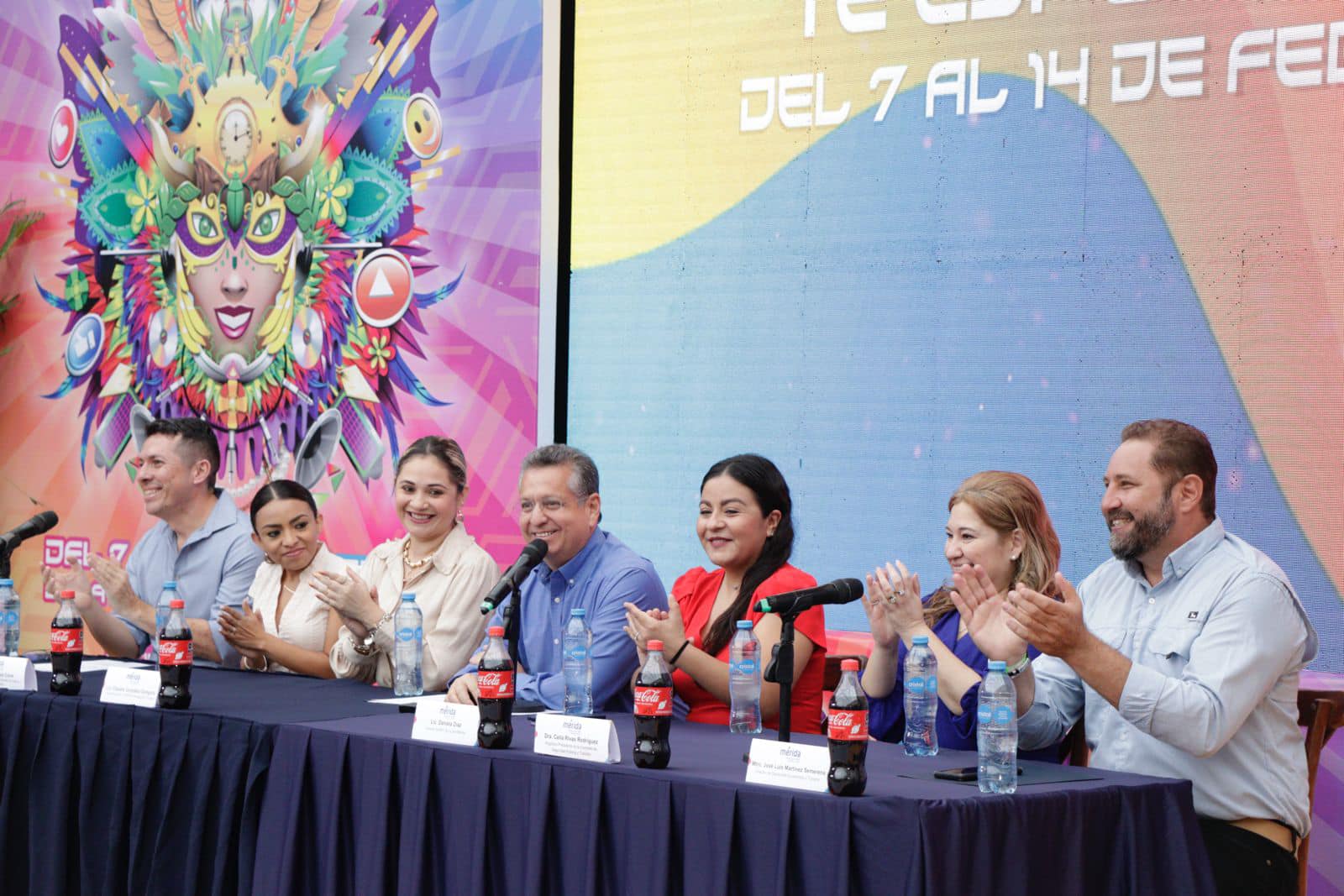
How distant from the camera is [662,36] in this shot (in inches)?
182

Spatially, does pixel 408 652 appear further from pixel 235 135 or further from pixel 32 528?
pixel 235 135

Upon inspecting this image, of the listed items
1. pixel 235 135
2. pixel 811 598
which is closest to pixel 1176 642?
pixel 811 598

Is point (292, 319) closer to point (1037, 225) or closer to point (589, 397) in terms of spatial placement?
point (589, 397)

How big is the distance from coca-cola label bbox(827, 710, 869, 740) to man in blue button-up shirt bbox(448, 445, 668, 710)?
107cm

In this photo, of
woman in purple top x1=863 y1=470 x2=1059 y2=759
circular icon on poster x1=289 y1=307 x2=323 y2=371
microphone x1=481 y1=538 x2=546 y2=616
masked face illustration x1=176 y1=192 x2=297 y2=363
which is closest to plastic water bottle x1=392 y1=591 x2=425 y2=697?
microphone x1=481 y1=538 x2=546 y2=616

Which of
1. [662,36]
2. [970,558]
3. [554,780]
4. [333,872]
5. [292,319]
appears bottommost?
[333,872]

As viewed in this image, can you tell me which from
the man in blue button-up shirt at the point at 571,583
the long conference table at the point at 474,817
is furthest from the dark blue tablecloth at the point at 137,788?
the man in blue button-up shirt at the point at 571,583

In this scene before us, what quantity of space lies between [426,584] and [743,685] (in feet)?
3.48

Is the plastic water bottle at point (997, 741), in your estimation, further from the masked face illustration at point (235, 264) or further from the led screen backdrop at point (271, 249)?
the masked face illustration at point (235, 264)

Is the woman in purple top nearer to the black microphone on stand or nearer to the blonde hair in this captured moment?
the blonde hair

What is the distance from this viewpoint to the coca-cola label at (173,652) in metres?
3.07

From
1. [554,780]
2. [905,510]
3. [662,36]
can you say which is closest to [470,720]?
[554,780]

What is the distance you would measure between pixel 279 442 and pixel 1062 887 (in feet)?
12.8

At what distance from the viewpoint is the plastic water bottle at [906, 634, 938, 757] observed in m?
2.71
